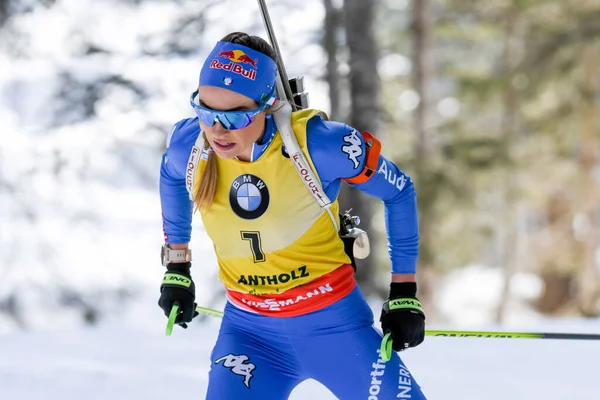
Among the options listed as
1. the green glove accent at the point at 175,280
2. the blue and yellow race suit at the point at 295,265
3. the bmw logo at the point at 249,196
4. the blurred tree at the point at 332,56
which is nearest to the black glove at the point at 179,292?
the green glove accent at the point at 175,280

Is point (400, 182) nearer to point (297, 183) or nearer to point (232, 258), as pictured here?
point (297, 183)

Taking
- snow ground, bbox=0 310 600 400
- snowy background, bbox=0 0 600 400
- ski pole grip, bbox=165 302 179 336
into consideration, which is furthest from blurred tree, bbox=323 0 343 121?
ski pole grip, bbox=165 302 179 336

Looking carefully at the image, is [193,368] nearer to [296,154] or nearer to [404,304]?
[404,304]

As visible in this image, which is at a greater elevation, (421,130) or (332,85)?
(332,85)

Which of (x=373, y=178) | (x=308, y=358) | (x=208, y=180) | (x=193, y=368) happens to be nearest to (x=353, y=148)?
(x=373, y=178)

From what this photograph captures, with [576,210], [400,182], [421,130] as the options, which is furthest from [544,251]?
[400,182]

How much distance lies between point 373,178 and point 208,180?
21.0 inches

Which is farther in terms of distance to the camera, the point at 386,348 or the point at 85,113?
the point at 85,113

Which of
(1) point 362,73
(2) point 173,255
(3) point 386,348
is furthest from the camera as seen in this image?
(1) point 362,73

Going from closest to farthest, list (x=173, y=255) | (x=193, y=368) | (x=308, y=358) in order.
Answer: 1. (x=308, y=358)
2. (x=173, y=255)
3. (x=193, y=368)

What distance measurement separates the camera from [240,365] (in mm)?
2494

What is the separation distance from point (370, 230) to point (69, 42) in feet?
12.8

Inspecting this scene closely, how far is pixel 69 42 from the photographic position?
8.53 metres

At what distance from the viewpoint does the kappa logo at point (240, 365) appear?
8.09 ft
